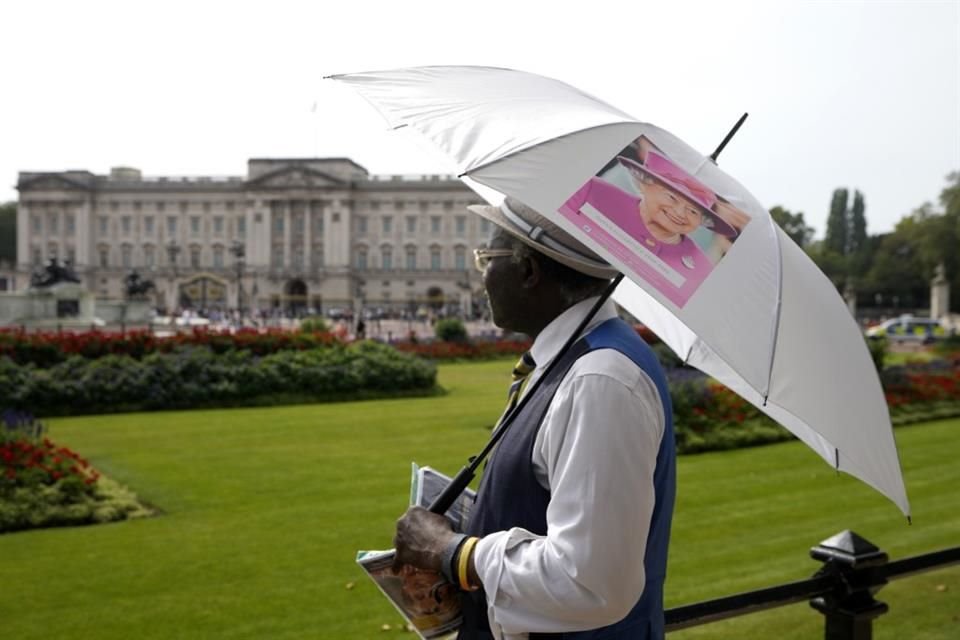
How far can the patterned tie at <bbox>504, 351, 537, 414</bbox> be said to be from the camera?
78.5 inches

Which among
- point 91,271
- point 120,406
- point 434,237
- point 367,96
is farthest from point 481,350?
point 91,271

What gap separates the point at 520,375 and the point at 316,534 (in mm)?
4172

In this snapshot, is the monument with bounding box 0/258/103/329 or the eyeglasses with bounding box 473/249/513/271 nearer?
the eyeglasses with bounding box 473/249/513/271

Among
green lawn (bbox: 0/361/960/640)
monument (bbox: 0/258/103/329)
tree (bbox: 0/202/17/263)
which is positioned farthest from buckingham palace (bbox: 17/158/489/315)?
green lawn (bbox: 0/361/960/640)

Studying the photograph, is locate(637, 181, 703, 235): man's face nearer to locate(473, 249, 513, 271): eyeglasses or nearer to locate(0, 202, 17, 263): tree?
locate(473, 249, 513, 271): eyeglasses

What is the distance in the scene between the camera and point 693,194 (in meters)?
1.75

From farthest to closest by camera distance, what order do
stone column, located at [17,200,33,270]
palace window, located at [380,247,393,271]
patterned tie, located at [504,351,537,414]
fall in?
1. stone column, located at [17,200,33,270]
2. palace window, located at [380,247,393,271]
3. patterned tie, located at [504,351,537,414]

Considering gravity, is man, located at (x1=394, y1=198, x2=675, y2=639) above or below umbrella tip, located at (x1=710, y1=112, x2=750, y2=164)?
below

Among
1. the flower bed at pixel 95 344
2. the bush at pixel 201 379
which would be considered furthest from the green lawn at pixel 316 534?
the flower bed at pixel 95 344

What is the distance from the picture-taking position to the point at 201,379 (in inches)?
521

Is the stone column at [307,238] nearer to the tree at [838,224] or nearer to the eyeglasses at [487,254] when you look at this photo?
the tree at [838,224]

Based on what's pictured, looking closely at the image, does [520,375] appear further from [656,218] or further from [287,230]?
[287,230]

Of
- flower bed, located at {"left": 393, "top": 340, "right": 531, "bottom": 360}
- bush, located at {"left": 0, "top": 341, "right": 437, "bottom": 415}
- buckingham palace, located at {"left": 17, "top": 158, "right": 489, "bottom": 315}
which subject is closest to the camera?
bush, located at {"left": 0, "top": 341, "right": 437, "bottom": 415}

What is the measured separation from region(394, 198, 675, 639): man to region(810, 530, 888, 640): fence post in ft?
4.99
